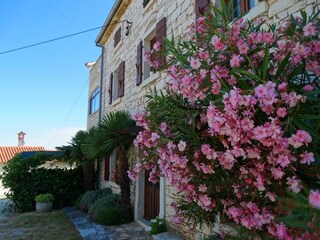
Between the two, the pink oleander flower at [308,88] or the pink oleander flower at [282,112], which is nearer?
the pink oleander flower at [282,112]

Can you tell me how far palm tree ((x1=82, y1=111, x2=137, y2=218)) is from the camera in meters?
7.02

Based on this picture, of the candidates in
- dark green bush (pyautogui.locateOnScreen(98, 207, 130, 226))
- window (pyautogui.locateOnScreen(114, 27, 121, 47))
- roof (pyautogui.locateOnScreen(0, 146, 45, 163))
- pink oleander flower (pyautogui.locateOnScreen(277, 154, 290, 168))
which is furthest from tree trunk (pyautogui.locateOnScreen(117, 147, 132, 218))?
roof (pyautogui.locateOnScreen(0, 146, 45, 163))

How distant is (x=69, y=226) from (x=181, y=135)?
6.32m

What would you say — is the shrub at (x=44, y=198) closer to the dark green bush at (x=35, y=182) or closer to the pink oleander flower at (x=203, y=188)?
the dark green bush at (x=35, y=182)

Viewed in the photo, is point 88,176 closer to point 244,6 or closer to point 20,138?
point 244,6

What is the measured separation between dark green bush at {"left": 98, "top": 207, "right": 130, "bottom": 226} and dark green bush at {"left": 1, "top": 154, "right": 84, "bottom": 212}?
4603mm

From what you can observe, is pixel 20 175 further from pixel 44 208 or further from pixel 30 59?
pixel 30 59

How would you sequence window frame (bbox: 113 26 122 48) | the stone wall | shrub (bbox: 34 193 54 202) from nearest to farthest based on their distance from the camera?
shrub (bbox: 34 193 54 202)
window frame (bbox: 113 26 122 48)
the stone wall

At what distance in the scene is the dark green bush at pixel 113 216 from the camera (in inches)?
279

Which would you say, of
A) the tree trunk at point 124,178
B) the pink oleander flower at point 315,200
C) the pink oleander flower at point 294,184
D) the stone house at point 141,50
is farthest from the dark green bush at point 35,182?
the pink oleander flower at point 315,200

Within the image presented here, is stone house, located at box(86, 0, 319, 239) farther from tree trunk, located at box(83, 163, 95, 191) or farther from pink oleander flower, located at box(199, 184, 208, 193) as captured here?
pink oleander flower, located at box(199, 184, 208, 193)

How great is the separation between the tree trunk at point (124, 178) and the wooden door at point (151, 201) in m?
0.50

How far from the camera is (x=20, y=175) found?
10711mm

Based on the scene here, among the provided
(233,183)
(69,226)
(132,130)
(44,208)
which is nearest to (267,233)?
(233,183)
